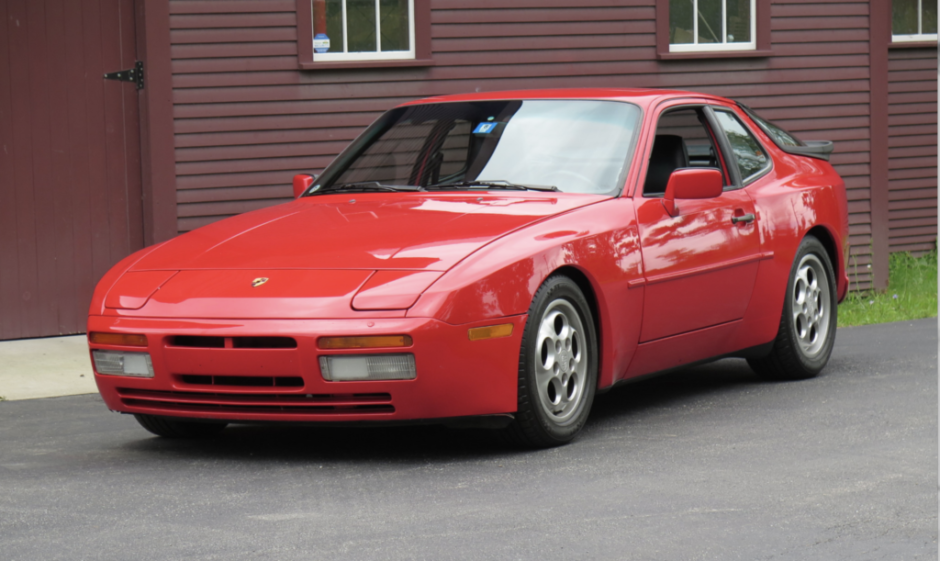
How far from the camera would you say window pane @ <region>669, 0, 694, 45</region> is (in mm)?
11125

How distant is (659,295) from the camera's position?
5.64 m

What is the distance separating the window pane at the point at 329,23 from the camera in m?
9.78

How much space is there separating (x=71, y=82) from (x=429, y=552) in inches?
246

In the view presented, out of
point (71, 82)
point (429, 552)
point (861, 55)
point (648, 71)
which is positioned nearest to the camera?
point (429, 552)

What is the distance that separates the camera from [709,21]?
11305 mm

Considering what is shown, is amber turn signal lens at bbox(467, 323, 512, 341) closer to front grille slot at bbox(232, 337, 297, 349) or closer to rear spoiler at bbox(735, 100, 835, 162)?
front grille slot at bbox(232, 337, 297, 349)

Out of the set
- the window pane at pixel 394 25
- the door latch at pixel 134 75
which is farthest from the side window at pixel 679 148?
the door latch at pixel 134 75

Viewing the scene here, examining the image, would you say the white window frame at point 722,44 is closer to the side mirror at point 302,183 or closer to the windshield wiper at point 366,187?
the side mirror at point 302,183

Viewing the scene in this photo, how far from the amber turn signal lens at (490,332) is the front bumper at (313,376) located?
0.06ft

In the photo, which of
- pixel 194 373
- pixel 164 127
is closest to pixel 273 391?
pixel 194 373

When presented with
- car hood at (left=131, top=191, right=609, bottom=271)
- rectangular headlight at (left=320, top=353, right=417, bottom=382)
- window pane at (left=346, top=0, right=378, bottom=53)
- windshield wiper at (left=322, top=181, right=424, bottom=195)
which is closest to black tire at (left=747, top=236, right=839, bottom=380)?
car hood at (left=131, top=191, right=609, bottom=271)

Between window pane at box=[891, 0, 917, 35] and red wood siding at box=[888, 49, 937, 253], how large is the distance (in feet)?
0.94

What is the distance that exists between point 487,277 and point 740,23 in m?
7.42

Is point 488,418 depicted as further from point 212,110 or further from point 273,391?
point 212,110
